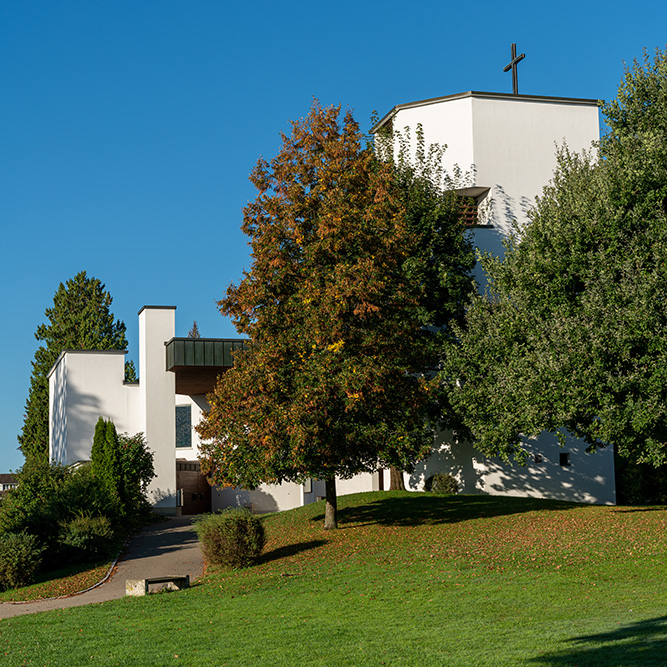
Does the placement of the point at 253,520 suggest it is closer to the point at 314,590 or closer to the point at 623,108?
the point at 314,590

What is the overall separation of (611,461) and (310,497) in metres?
12.7

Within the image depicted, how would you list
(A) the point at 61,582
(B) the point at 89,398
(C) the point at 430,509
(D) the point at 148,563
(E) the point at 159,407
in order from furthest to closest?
(B) the point at 89,398 → (E) the point at 159,407 → (C) the point at 430,509 → (D) the point at 148,563 → (A) the point at 61,582

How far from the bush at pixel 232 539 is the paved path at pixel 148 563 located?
2.56 ft

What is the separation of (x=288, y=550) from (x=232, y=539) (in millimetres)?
1950

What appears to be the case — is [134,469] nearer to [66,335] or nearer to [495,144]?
[495,144]

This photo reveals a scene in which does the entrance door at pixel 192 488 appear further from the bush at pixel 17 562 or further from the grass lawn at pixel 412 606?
the bush at pixel 17 562

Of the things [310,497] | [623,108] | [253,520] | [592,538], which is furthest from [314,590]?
[310,497]

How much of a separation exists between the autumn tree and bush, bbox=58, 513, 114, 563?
3.33 m

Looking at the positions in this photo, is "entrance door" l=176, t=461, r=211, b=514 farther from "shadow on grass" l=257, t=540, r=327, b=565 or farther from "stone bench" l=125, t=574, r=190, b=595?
"stone bench" l=125, t=574, r=190, b=595

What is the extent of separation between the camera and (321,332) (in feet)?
61.2

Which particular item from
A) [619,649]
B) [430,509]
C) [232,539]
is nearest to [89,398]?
[430,509]

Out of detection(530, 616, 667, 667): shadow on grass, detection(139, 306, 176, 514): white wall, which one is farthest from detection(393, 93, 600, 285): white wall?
detection(530, 616, 667, 667): shadow on grass

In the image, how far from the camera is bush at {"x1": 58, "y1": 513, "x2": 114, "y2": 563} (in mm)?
19844

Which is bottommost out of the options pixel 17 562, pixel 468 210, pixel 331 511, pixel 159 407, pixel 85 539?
pixel 17 562
